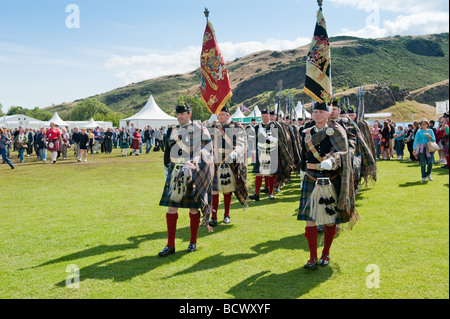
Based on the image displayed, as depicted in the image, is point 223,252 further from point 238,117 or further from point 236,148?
point 238,117

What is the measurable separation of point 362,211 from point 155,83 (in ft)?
586

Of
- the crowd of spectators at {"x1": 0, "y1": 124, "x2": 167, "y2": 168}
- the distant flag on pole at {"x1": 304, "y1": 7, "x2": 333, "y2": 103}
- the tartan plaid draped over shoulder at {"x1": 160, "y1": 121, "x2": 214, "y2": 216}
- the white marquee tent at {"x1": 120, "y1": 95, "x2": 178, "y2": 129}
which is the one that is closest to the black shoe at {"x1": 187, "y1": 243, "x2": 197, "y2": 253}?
the tartan plaid draped over shoulder at {"x1": 160, "y1": 121, "x2": 214, "y2": 216}

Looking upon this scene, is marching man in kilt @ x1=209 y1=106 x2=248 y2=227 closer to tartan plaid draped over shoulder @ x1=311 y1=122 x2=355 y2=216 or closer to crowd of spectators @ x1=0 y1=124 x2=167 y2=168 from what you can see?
tartan plaid draped over shoulder @ x1=311 y1=122 x2=355 y2=216

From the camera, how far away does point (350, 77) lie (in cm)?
10488

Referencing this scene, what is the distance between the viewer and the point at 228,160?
7.54 meters

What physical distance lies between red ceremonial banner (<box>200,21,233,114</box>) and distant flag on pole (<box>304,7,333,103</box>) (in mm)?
1724

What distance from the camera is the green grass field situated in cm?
448

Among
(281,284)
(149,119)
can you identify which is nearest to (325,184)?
(281,284)

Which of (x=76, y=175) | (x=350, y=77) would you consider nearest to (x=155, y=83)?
(x=350, y=77)

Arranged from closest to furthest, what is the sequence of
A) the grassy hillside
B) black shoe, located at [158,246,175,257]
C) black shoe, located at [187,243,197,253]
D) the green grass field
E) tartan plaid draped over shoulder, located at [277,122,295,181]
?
1. the green grass field
2. black shoe, located at [158,246,175,257]
3. black shoe, located at [187,243,197,253]
4. tartan plaid draped over shoulder, located at [277,122,295,181]
5. the grassy hillside

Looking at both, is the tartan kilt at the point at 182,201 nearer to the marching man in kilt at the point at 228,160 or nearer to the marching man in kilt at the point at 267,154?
the marching man in kilt at the point at 228,160

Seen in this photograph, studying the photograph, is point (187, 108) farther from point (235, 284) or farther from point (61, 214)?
point (61, 214)

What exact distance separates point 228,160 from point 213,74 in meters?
1.99
